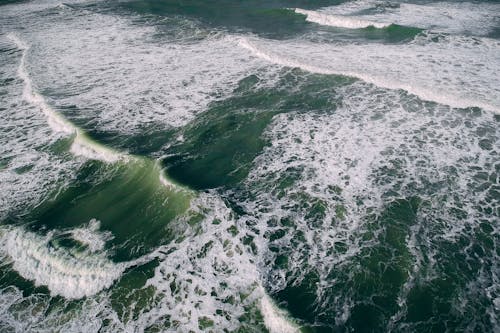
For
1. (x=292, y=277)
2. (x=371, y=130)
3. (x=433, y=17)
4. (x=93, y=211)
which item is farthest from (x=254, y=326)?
(x=433, y=17)

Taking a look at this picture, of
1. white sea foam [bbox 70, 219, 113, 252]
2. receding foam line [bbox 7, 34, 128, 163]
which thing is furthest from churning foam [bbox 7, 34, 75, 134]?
white sea foam [bbox 70, 219, 113, 252]

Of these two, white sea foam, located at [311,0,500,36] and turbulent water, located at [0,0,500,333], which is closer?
turbulent water, located at [0,0,500,333]

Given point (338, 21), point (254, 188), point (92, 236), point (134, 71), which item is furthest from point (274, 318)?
point (338, 21)

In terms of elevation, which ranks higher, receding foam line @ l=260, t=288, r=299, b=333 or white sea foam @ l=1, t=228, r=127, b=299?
white sea foam @ l=1, t=228, r=127, b=299

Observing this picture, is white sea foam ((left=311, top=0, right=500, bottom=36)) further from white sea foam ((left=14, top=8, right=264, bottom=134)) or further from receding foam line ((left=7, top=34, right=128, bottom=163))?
receding foam line ((left=7, top=34, right=128, bottom=163))

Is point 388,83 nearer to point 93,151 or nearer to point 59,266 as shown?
point 93,151

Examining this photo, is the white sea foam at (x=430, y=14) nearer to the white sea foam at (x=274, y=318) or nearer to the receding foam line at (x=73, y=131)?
the receding foam line at (x=73, y=131)
